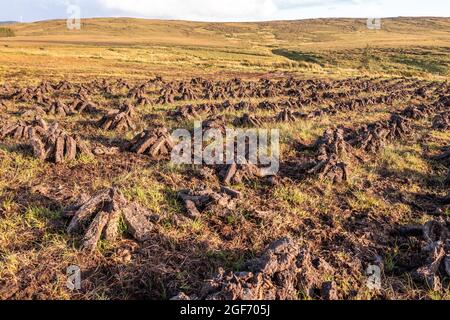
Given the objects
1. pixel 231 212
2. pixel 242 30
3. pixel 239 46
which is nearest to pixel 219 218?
pixel 231 212

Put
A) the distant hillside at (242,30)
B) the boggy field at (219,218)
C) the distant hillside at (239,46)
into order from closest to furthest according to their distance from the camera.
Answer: the boggy field at (219,218), the distant hillside at (239,46), the distant hillside at (242,30)

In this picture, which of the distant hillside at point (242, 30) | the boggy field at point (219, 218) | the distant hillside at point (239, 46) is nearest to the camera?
the boggy field at point (219, 218)

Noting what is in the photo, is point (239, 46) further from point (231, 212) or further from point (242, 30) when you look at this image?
point (231, 212)

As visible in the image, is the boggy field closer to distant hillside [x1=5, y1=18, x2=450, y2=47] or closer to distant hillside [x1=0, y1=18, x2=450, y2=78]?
distant hillside [x1=0, y1=18, x2=450, y2=78]

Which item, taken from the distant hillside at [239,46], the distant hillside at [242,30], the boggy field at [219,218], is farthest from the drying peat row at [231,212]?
the distant hillside at [242,30]

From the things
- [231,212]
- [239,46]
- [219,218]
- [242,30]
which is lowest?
[219,218]

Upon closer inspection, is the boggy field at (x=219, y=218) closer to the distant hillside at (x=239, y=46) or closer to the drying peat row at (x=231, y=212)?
the drying peat row at (x=231, y=212)

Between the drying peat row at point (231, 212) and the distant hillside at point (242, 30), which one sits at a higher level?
the distant hillside at point (242, 30)

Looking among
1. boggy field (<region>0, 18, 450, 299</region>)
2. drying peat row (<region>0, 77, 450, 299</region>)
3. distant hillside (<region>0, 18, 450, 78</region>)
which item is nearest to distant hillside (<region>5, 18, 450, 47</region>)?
distant hillside (<region>0, 18, 450, 78</region>)
